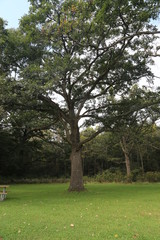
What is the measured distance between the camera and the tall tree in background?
942cm

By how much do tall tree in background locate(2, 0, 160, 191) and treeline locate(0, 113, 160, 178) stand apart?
1080cm

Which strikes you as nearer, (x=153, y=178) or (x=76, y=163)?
(x=76, y=163)

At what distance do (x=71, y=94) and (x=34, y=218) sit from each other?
1017cm

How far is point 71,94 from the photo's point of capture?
1509cm

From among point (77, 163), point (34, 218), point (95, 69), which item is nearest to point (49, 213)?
point (34, 218)

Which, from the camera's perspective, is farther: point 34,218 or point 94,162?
point 94,162

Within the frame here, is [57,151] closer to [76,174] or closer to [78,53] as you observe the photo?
[76,174]

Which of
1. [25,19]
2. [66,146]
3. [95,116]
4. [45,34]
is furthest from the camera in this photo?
[66,146]

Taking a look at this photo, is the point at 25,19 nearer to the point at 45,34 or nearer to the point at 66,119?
the point at 45,34

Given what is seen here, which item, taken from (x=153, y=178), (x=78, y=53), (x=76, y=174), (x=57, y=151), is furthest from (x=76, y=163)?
(x=57, y=151)

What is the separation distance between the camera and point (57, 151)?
34.6 meters

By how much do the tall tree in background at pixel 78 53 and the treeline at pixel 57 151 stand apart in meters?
→ 10.8

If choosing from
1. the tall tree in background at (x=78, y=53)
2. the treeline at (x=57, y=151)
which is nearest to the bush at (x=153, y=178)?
the treeline at (x=57, y=151)

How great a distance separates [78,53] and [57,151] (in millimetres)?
24004
